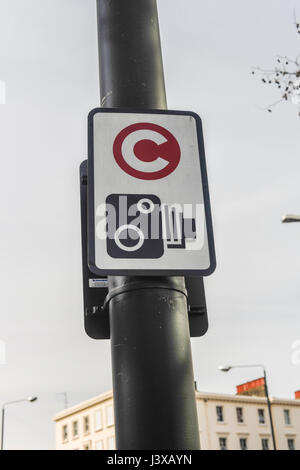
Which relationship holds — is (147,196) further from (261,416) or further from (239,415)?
(261,416)

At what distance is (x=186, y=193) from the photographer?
7.15 feet

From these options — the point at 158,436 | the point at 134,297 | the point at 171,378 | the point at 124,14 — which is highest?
the point at 124,14

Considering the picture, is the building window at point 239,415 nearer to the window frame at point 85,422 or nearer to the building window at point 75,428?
the window frame at point 85,422

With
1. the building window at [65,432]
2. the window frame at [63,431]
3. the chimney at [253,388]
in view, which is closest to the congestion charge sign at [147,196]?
the chimney at [253,388]

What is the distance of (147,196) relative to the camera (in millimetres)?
2123

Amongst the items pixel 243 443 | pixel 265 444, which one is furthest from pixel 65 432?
pixel 265 444

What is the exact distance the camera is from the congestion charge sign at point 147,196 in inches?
80.9

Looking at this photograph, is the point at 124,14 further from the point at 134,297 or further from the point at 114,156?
the point at 134,297

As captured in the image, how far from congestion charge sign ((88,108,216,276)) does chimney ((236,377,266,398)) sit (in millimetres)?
73769

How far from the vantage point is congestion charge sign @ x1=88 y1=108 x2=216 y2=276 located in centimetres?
205

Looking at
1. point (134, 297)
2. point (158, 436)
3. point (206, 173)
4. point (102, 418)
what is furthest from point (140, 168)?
point (102, 418)

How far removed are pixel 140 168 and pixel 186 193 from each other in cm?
19

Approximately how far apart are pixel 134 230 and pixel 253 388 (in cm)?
7464

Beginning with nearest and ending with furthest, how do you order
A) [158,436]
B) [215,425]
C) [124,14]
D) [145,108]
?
[158,436] → [145,108] → [124,14] → [215,425]
